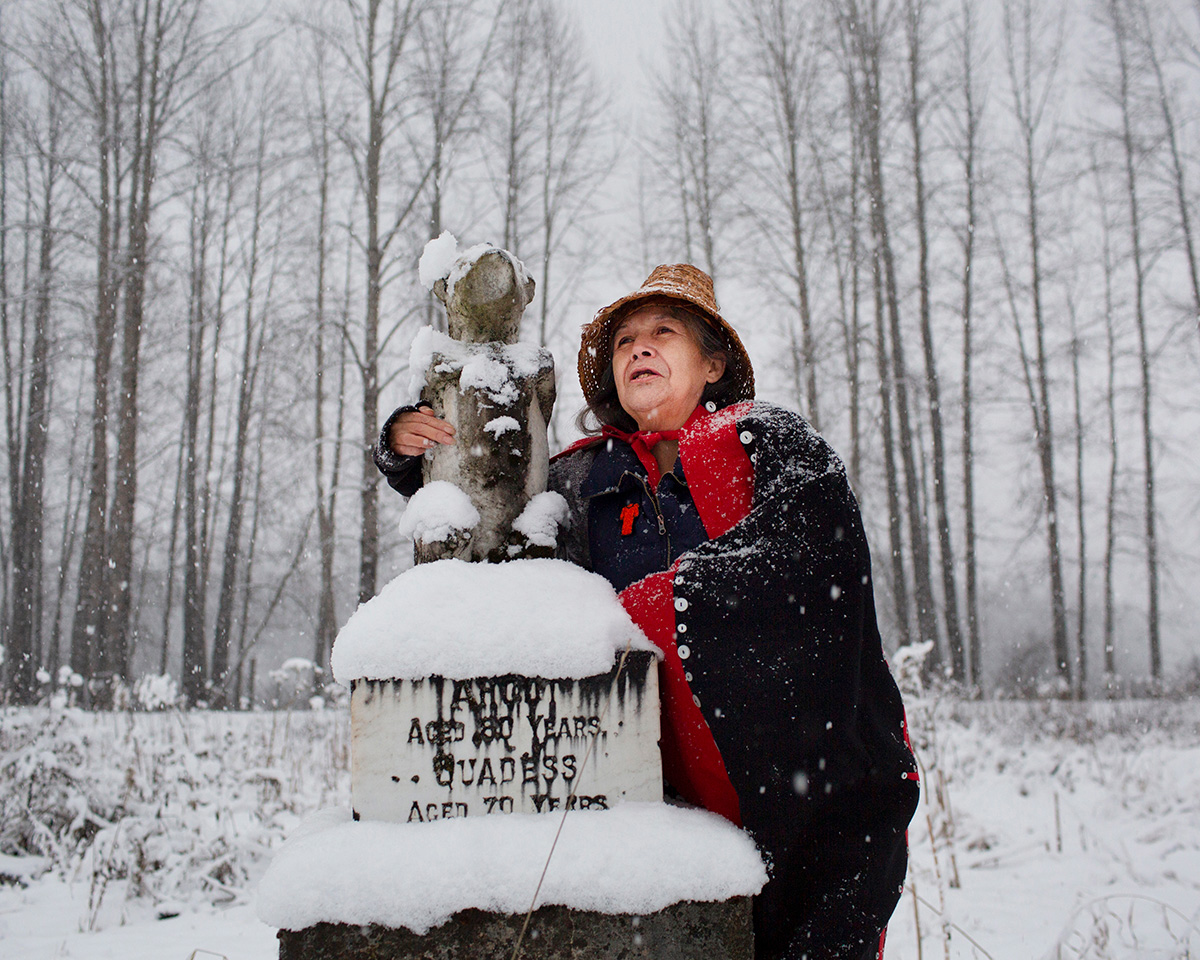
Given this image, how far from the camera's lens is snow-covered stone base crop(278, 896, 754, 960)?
4.15ft

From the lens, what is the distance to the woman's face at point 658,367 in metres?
1.93

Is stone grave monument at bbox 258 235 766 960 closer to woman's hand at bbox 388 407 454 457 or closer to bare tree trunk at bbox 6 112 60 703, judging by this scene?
woman's hand at bbox 388 407 454 457

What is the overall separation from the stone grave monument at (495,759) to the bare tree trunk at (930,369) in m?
11.0

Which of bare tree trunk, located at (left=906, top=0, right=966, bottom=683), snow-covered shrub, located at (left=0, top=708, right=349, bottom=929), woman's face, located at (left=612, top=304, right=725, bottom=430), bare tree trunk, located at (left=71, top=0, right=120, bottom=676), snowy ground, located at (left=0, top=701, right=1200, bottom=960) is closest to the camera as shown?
woman's face, located at (left=612, top=304, right=725, bottom=430)

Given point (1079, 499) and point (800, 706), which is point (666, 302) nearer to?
point (800, 706)

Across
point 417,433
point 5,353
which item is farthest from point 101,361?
point 417,433

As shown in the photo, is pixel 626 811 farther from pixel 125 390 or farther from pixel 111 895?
pixel 125 390

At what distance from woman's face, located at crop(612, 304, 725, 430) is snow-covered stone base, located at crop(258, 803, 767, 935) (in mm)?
1011

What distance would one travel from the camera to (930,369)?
11.9 metres

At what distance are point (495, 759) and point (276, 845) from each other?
3388 mm

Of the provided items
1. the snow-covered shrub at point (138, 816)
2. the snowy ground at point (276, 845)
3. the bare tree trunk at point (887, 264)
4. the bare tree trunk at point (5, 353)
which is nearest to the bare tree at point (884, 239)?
the bare tree trunk at point (887, 264)

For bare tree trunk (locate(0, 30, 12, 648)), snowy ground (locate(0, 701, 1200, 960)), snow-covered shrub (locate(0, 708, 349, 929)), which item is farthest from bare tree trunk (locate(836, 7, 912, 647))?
bare tree trunk (locate(0, 30, 12, 648))

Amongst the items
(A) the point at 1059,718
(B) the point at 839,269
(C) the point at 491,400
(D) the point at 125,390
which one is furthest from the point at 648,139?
(C) the point at 491,400

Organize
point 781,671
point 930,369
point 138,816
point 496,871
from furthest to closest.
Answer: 1. point 930,369
2. point 138,816
3. point 781,671
4. point 496,871
